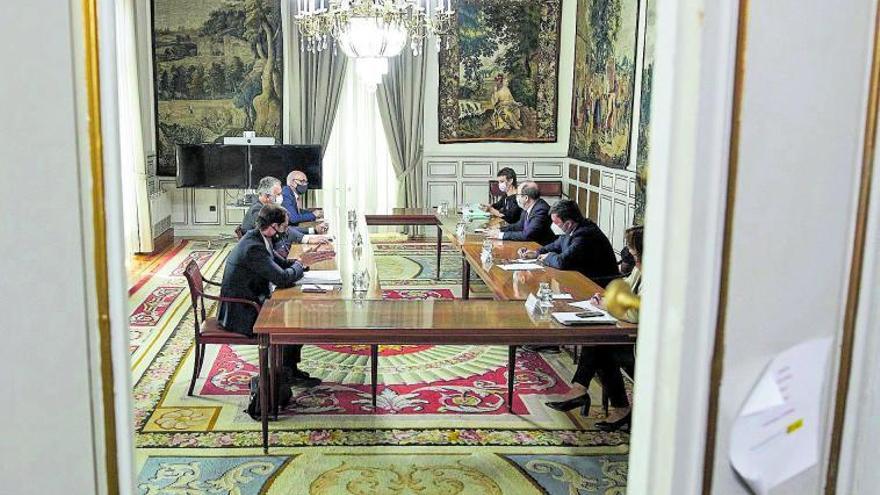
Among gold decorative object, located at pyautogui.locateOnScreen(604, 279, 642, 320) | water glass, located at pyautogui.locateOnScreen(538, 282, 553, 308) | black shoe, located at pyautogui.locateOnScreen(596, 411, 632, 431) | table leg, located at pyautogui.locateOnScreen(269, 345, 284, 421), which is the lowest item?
black shoe, located at pyautogui.locateOnScreen(596, 411, 632, 431)

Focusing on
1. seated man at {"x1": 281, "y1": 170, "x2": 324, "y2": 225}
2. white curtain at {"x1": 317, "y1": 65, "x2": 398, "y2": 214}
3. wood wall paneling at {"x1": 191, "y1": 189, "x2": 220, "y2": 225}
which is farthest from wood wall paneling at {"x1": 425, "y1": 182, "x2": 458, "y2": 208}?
seated man at {"x1": 281, "y1": 170, "x2": 324, "y2": 225}

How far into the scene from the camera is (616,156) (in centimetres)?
997

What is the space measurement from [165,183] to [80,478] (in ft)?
38.7

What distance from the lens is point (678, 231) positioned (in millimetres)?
1143

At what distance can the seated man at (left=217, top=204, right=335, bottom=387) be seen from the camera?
547 cm

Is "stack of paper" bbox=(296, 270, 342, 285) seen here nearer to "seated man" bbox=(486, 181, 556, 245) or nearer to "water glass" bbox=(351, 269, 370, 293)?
"water glass" bbox=(351, 269, 370, 293)

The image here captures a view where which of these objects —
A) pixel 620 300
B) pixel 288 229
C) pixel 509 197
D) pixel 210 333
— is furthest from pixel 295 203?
pixel 620 300

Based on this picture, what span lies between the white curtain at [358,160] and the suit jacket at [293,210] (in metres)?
3.71

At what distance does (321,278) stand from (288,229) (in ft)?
7.00

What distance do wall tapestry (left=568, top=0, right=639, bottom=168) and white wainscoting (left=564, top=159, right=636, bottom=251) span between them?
0.46 feet


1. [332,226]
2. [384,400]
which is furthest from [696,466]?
[332,226]

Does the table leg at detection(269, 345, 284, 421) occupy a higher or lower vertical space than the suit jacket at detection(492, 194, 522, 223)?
lower

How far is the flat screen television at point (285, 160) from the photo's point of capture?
11.5 metres

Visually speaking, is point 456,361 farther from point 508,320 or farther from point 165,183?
point 165,183
